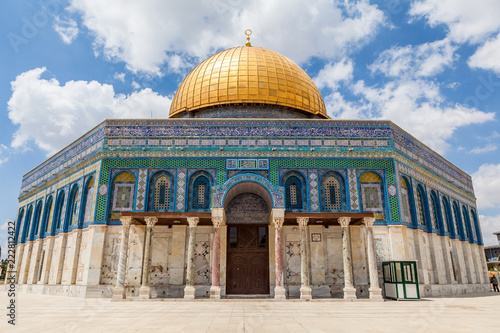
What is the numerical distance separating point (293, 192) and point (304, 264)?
350 cm

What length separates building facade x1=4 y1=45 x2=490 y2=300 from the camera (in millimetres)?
14758

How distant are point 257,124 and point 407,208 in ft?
27.1

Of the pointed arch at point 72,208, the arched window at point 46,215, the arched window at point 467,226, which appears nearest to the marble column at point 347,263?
the pointed arch at point 72,208

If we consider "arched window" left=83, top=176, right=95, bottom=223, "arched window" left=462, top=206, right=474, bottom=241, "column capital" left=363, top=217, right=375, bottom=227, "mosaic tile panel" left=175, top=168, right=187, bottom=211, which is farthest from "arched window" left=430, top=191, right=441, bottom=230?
"arched window" left=83, top=176, right=95, bottom=223

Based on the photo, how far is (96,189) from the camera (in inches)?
642

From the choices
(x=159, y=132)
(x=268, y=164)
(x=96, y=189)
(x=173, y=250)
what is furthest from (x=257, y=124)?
(x=96, y=189)

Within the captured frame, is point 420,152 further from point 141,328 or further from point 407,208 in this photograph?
point 141,328

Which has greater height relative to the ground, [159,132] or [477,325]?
[159,132]

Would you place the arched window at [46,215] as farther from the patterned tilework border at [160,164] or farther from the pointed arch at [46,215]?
the patterned tilework border at [160,164]

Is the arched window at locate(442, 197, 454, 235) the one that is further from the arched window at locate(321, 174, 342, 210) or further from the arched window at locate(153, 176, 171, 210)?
the arched window at locate(153, 176, 171, 210)

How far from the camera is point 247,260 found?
16141 mm

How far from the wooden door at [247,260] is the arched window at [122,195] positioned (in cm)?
474

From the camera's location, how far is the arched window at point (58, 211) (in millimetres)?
19562

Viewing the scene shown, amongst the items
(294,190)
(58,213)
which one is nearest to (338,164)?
(294,190)
